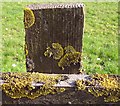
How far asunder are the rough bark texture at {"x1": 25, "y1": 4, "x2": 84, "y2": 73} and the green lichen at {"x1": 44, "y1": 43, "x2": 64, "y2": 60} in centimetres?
3

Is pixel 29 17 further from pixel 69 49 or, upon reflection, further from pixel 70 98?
pixel 70 98

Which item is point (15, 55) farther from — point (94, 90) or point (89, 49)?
point (94, 90)

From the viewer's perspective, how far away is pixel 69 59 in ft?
9.15

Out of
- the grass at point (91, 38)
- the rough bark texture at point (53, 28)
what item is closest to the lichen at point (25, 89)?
the rough bark texture at point (53, 28)

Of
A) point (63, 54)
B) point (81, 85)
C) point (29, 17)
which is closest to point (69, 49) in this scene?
point (63, 54)

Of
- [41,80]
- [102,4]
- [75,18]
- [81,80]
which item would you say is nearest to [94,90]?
[81,80]

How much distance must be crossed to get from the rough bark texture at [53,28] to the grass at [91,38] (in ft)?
6.27

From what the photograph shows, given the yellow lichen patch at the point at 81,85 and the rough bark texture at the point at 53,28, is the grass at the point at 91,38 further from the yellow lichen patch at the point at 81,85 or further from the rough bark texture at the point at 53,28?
the yellow lichen patch at the point at 81,85

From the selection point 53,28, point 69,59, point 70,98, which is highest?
point 53,28

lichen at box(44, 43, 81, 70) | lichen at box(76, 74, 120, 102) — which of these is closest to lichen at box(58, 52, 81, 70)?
lichen at box(44, 43, 81, 70)

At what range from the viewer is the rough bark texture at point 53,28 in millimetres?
2564

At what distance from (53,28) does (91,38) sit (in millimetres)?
3463

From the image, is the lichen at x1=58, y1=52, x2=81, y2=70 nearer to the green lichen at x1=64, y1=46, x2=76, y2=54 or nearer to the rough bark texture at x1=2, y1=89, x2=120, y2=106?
the green lichen at x1=64, y1=46, x2=76, y2=54

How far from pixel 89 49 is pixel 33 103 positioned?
351cm
